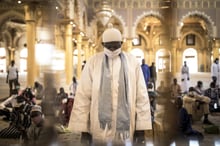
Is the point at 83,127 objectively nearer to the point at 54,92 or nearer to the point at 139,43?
the point at 54,92

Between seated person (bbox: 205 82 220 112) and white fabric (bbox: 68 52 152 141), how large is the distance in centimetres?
881

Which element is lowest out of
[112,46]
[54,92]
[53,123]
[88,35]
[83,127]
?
[83,127]

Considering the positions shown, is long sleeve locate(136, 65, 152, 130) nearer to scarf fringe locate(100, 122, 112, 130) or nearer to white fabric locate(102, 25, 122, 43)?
scarf fringe locate(100, 122, 112, 130)

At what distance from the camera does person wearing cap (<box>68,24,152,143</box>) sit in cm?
316

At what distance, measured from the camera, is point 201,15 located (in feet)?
90.5

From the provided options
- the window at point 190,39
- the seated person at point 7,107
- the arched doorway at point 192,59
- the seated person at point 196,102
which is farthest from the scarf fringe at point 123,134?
the window at point 190,39

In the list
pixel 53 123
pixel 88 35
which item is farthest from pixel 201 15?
pixel 53 123

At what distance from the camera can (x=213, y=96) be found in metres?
11.6

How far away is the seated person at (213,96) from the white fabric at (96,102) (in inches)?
347

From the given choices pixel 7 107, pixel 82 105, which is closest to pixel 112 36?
pixel 82 105

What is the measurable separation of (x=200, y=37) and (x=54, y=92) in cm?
3703

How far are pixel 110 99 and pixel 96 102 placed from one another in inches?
4.8

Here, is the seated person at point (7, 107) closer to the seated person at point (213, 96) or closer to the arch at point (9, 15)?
the seated person at point (213, 96)

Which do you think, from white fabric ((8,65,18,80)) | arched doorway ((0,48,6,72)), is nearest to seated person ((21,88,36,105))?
white fabric ((8,65,18,80))
